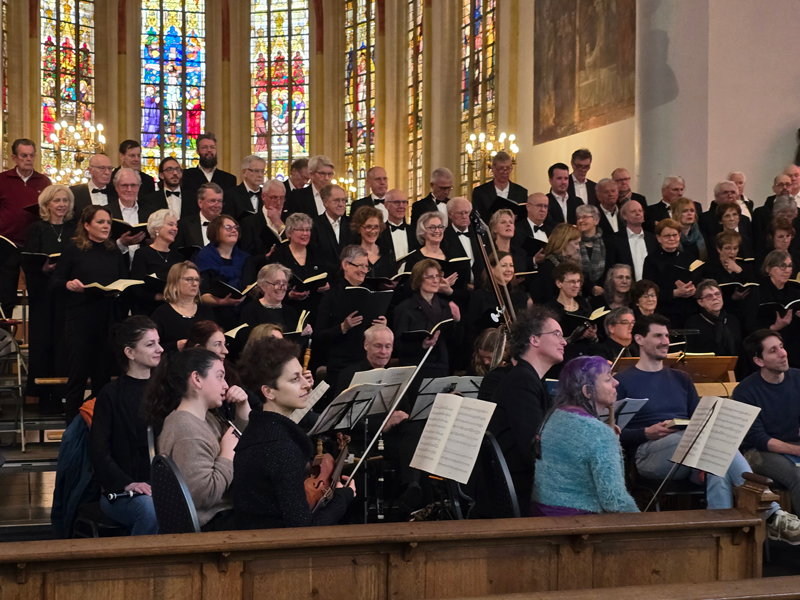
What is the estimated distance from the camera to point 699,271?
24.5 ft

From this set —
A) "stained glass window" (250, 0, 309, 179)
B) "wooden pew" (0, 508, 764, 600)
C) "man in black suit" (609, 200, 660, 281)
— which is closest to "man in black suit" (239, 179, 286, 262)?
"man in black suit" (609, 200, 660, 281)

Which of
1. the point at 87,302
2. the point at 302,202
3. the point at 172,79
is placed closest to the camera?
the point at 87,302

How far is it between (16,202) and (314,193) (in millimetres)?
2325

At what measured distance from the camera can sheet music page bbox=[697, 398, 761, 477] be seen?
13.9 ft

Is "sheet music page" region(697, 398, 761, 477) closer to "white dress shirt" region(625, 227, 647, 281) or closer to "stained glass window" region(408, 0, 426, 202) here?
"white dress shirt" region(625, 227, 647, 281)

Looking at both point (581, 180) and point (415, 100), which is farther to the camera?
point (415, 100)

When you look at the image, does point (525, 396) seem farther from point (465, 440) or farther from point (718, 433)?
point (718, 433)

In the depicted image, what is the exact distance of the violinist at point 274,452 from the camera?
3.20 metres

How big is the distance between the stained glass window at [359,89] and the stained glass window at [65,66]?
5428 mm

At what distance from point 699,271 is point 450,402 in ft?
13.9

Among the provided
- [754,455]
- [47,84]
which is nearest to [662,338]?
[754,455]

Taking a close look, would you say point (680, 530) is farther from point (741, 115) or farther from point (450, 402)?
point (741, 115)

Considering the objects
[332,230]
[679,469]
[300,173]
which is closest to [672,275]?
[332,230]

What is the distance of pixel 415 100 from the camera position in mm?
19078
